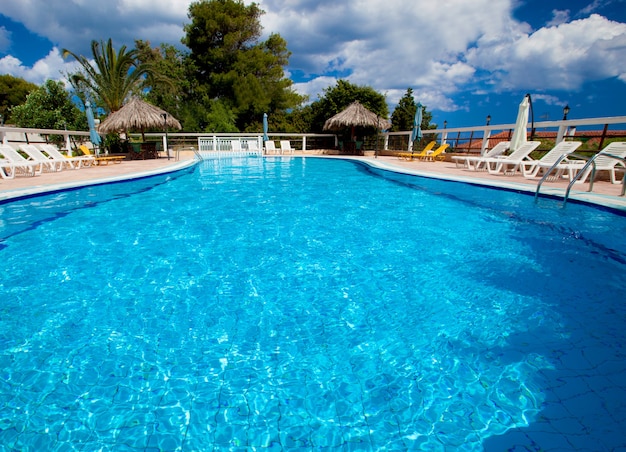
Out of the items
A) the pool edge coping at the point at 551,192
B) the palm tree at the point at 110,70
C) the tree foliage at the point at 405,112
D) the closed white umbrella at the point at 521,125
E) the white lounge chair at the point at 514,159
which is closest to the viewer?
the pool edge coping at the point at 551,192

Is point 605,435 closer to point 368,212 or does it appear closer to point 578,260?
point 578,260

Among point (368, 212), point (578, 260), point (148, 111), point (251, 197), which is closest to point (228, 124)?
point (148, 111)

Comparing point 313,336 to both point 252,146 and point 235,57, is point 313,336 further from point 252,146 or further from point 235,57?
point 235,57

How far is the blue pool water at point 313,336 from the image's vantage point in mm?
1777

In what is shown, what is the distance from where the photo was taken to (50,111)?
19969 mm

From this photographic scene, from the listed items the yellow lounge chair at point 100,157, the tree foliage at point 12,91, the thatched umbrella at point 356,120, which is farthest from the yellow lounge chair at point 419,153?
the tree foliage at point 12,91

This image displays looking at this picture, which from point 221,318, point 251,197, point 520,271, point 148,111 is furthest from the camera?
point 148,111

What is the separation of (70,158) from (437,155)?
14.7m

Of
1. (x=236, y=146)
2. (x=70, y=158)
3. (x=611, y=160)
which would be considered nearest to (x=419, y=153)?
(x=611, y=160)

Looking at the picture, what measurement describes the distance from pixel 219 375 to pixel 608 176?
1033 cm

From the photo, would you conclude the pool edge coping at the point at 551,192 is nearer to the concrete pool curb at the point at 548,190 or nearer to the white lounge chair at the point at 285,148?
the concrete pool curb at the point at 548,190

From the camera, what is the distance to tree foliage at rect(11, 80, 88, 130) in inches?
781

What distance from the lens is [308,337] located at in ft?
8.51

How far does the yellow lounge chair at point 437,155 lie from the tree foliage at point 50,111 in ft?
69.0
